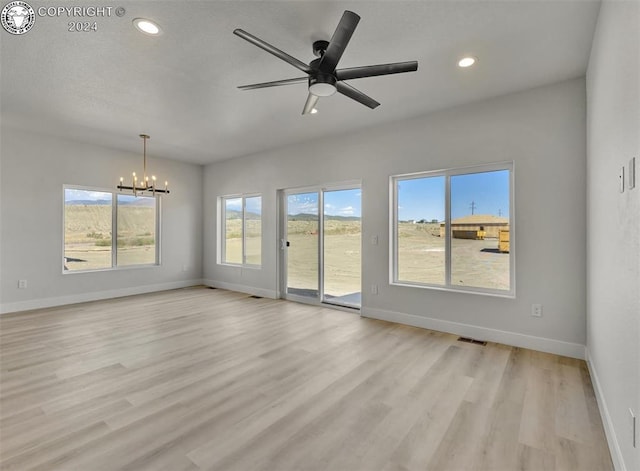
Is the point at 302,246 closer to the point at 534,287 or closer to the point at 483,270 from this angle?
the point at 483,270

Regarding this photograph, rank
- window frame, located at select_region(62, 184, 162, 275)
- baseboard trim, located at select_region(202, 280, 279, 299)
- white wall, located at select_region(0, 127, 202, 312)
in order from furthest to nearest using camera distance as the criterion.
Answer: baseboard trim, located at select_region(202, 280, 279, 299) < window frame, located at select_region(62, 184, 162, 275) < white wall, located at select_region(0, 127, 202, 312)

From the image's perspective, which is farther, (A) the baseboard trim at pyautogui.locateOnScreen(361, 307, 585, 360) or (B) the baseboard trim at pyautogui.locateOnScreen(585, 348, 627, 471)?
(A) the baseboard trim at pyautogui.locateOnScreen(361, 307, 585, 360)

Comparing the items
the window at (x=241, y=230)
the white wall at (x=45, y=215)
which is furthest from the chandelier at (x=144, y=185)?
the window at (x=241, y=230)

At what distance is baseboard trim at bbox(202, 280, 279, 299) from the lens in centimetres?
597

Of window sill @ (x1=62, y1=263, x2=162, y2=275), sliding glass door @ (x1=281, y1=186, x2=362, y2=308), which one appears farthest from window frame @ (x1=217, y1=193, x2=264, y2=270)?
window sill @ (x1=62, y1=263, x2=162, y2=275)

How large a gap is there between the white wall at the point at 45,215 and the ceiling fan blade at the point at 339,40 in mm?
5370

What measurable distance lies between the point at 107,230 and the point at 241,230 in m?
2.53

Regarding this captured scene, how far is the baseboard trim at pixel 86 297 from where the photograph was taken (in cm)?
483

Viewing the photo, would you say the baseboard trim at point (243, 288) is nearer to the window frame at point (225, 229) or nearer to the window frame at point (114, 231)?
the window frame at point (225, 229)

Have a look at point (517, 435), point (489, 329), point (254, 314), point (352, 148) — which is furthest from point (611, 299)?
point (254, 314)

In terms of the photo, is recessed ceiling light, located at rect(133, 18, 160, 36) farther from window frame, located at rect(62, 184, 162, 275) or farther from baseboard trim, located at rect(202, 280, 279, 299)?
baseboard trim, located at rect(202, 280, 279, 299)

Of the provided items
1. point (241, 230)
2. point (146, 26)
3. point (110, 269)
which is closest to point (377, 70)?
point (146, 26)

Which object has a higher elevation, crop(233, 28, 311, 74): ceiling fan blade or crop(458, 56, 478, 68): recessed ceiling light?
crop(458, 56, 478, 68): recessed ceiling light

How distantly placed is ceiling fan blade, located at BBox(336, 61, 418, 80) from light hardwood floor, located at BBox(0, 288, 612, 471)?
248cm
